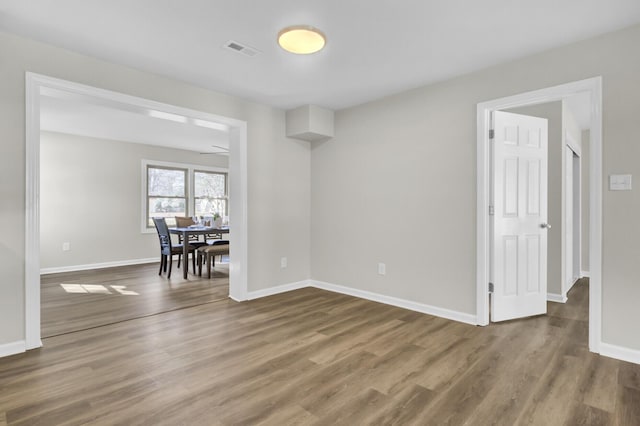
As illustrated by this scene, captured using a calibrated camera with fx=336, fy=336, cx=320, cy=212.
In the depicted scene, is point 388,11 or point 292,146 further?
point 292,146

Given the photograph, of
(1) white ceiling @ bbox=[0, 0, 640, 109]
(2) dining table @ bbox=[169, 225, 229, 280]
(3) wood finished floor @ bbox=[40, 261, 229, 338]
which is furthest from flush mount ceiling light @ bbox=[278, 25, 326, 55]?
(2) dining table @ bbox=[169, 225, 229, 280]

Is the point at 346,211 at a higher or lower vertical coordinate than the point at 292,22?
lower

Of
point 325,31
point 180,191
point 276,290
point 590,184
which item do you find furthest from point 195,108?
point 180,191

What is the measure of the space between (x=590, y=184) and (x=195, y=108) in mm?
3675

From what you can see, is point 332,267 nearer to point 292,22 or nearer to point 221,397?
point 221,397

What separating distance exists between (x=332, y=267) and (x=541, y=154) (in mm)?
2743

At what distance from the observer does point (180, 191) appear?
751 centimetres

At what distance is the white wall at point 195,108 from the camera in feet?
8.36

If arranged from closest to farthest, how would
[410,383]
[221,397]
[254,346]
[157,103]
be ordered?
1. [221,397]
2. [410,383]
3. [254,346]
4. [157,103]

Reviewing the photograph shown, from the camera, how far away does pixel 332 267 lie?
456 cm

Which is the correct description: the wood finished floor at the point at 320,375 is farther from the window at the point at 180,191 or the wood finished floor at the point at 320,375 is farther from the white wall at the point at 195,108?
the window at the point at 180,191

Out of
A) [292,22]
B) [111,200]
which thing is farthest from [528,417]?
[111,200]

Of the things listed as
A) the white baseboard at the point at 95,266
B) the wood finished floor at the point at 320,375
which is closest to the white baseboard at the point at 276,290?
the wood finished floor at the point at 320,375

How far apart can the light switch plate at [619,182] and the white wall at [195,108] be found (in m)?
3.29
